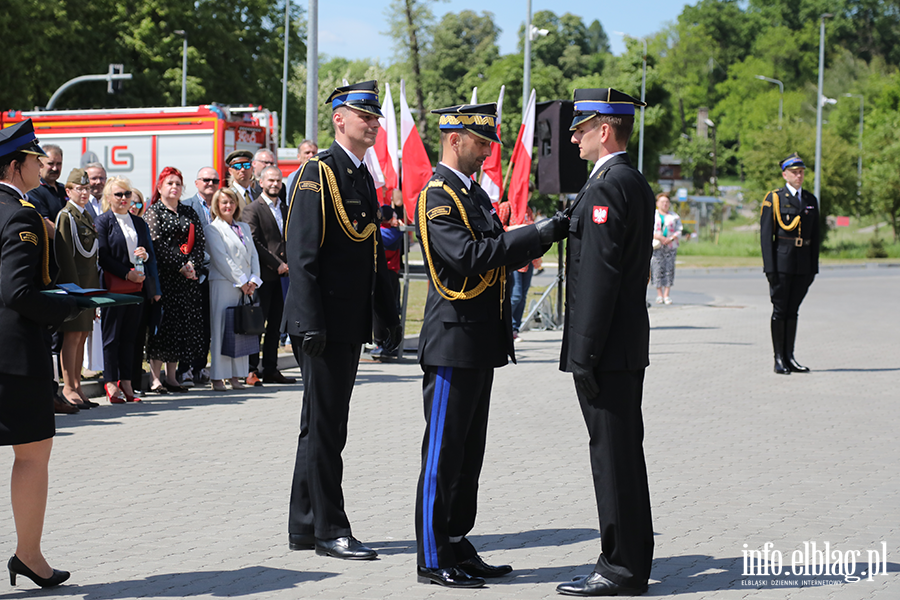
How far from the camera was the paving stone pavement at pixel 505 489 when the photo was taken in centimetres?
482

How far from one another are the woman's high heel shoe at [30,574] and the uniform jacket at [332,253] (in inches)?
59.6

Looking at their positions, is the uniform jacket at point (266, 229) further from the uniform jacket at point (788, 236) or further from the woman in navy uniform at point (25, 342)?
the woman in navy uniform at point (25, 342)

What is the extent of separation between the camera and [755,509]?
610 cm

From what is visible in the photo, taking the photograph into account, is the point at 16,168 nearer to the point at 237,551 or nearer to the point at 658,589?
the point at 237,551

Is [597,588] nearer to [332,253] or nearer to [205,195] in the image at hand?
[332,253]

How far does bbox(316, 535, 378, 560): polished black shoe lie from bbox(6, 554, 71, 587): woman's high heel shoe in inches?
47.0

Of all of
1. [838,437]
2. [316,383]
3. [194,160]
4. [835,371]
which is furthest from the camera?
[194,160]

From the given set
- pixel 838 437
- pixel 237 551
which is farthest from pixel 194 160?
pixel 237 551

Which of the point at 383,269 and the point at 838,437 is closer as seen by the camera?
the point at 383,269

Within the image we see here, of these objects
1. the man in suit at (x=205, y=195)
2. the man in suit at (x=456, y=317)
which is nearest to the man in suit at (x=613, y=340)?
the man in suit at (x=456, y=317)

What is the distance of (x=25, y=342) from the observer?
14.5 feet

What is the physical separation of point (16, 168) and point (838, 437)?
6564 mm

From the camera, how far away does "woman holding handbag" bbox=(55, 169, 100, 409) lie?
8750 millimetres

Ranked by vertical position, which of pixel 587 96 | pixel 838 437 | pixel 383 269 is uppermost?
pixel 587 96
